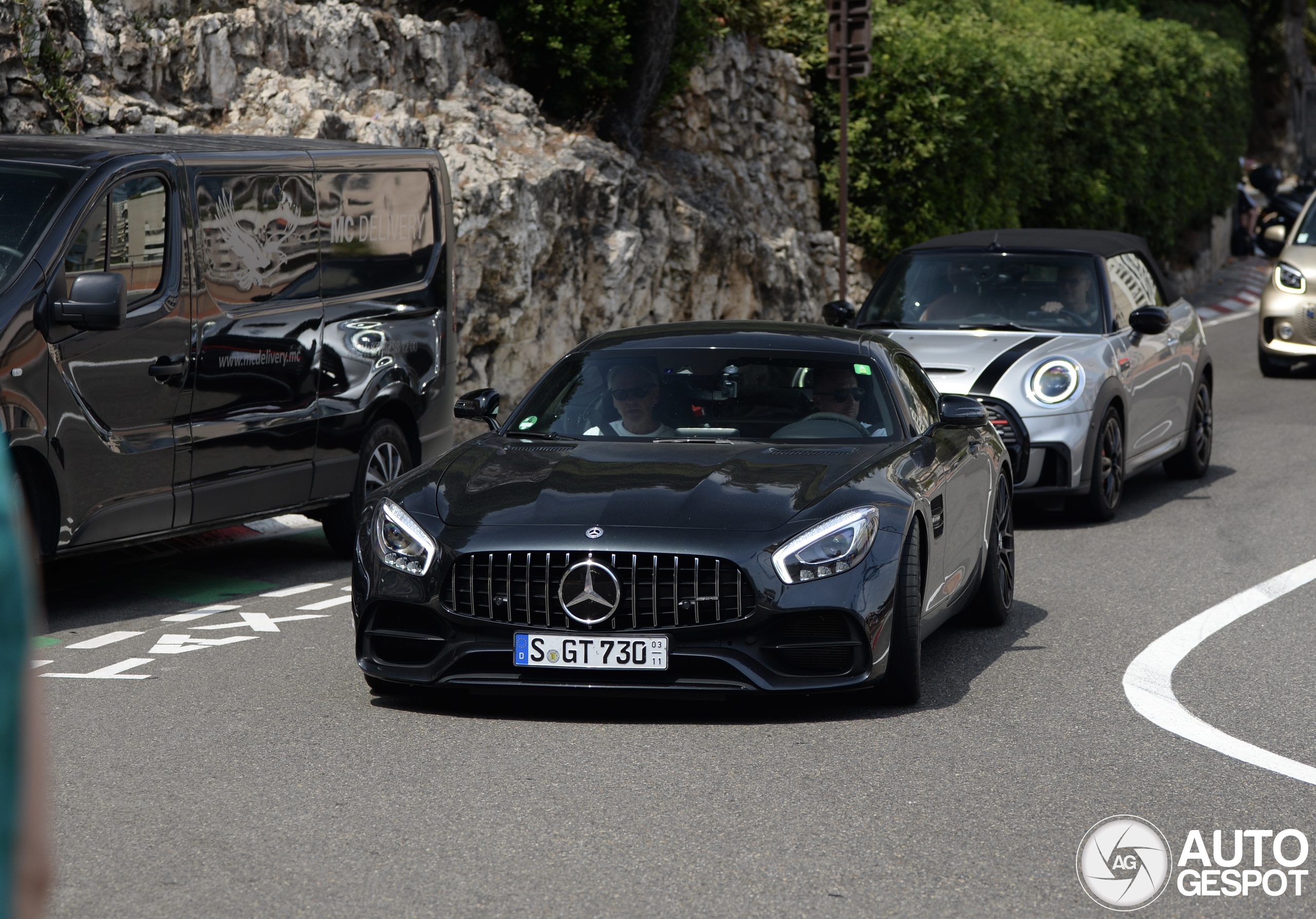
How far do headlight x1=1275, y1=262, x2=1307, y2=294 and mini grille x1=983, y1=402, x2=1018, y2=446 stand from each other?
9.53 meters

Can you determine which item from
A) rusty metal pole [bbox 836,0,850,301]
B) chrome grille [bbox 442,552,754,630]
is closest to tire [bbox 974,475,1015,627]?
chrome grille [bbox 442,552,754,630]

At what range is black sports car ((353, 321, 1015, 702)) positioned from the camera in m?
5.94

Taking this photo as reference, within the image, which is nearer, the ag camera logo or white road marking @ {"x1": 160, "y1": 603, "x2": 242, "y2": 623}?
the ag camera logo

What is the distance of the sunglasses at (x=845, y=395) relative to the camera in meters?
7.32

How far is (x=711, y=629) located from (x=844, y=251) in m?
11.5

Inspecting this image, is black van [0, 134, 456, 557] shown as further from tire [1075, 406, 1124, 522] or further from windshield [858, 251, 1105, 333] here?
tire [1075, 406, 1124, 522]

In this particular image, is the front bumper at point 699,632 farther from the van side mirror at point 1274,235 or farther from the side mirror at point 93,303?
the van side mirror at point 1274,235

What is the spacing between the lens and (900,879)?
4465 millimetres

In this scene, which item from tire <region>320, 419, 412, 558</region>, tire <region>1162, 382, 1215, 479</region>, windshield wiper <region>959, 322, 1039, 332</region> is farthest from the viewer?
tire <region>1162, 382, 1215, 479</region>

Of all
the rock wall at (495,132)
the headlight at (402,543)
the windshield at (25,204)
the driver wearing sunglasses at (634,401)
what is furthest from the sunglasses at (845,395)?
the rock wall at (495,132)

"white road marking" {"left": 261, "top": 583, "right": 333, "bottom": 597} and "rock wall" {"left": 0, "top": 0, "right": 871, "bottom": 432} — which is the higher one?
"rock wall" {"left": 0, "top": 0, "right": 871, "bottom": 432}

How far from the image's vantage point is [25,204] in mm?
7953

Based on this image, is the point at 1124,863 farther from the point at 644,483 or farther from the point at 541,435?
the point at 541,435

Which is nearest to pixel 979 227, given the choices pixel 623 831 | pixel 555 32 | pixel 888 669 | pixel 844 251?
pixel 844 251
